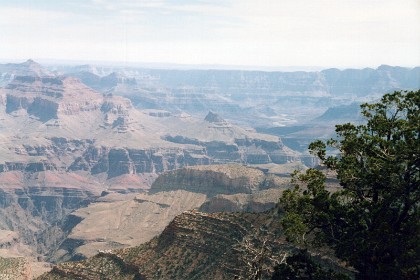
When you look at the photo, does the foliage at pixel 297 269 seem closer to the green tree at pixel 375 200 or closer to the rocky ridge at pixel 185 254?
the green tree at pixel 375 200

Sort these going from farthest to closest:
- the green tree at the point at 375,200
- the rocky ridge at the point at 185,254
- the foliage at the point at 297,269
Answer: the rocky ridge at the point at 185,254
the foliage at the point at 297,269
the green tree at the point at 375,200

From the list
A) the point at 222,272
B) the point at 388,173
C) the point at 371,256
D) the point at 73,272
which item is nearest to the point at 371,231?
the point at 371,256

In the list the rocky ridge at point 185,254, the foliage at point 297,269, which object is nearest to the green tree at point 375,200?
the foliage at point 297,269

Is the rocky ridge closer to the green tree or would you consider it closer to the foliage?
the foliage

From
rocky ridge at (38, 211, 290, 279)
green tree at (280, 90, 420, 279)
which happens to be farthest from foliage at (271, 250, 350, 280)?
rocky ridge at (38, 211, 290, 279)

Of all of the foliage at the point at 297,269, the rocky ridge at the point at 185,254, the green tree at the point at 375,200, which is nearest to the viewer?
the green tree at the point at 375,200

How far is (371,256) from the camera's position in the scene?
35750 mm

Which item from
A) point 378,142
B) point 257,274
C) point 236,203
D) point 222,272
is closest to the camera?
point 257,274

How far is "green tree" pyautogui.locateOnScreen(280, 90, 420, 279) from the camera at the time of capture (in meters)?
35.0

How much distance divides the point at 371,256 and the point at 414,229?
10.5ft

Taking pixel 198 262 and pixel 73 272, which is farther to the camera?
pixel 73 272

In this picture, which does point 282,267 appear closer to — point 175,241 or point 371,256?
point 371,256

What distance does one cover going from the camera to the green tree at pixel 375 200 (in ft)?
115

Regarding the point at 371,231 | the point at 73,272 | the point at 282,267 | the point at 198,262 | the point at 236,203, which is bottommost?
the point at 236,203
